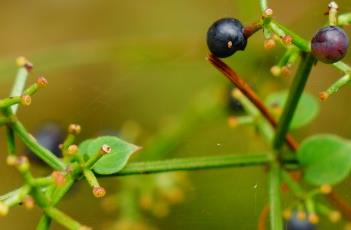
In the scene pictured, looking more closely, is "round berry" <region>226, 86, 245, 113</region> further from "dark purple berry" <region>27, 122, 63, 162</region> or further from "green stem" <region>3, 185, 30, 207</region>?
"green stem" <region>3, 185, 30, 207</region>

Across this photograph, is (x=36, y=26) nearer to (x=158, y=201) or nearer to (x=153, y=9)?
(x=153, y=9)

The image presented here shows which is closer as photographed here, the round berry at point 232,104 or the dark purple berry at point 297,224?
the dark purple berry at point 297,224

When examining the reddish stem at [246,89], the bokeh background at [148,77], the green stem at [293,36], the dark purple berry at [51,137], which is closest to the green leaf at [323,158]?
the reddish stem at [246,89]

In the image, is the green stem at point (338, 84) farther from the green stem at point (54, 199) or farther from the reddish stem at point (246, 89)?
the green stem at point (54, 199)

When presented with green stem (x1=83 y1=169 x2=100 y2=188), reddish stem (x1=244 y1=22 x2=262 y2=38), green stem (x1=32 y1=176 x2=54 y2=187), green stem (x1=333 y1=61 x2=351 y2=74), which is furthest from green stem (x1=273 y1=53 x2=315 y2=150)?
green stem (x1=32 y1=176 x2=54 y2=187)

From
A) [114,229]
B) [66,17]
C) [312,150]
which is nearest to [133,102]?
[66,17]

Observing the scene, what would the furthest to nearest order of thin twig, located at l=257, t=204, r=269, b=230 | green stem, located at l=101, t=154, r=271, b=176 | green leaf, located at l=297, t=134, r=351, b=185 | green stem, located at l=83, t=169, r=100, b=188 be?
1. thin twig, located at l=257, t=204, r=269, b=230
2. green leaf, located at l=297, t=134, r=351, b=185
3. green stem, located at l=101, t=154, r=271, b=176
4. green stem, located at l=83, t=169, r=100, b=188
